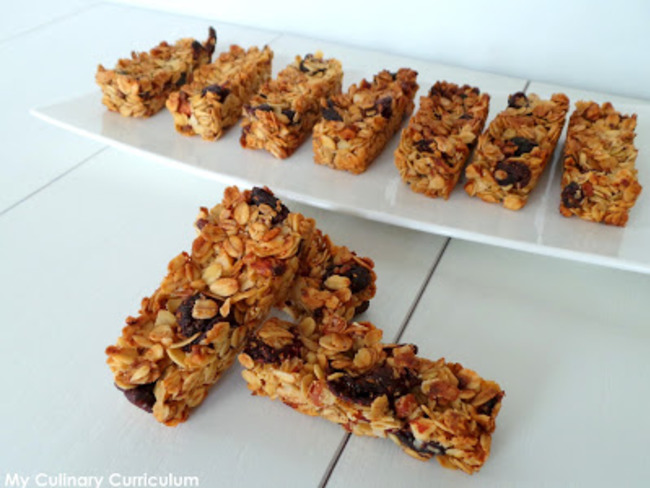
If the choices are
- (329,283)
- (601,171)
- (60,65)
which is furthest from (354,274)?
(60,65)

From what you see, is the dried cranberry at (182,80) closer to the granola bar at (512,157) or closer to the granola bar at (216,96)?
the granola bar at (216,96)

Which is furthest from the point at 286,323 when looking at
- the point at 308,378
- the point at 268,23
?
the point at 268,23

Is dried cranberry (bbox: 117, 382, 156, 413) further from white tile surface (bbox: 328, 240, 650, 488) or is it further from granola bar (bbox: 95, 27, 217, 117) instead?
granola bar (bbox: 95, 27, 217, 117)

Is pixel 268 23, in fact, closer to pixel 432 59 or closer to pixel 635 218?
pixel 432 59

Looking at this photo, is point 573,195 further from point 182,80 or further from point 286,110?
point 182,80

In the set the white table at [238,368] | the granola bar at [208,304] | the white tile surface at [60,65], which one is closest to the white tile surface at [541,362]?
the white table at [238,368]

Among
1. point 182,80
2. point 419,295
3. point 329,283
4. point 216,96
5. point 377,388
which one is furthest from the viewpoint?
point 182,80
